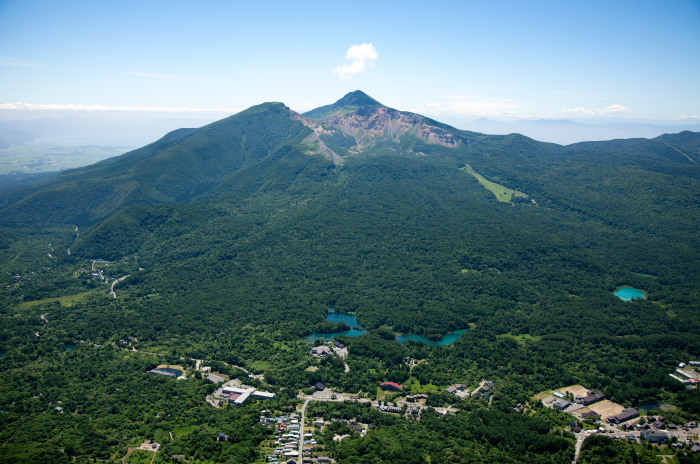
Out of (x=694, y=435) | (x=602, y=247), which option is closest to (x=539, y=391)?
(x=694, y=435)

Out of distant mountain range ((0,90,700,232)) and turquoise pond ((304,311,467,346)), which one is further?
distant mountain range ((0,90,700,232))

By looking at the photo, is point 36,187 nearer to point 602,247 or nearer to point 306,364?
point 306,364

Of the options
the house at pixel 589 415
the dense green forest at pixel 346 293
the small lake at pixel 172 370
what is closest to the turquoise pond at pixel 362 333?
the dense green forest at pixel 346 293

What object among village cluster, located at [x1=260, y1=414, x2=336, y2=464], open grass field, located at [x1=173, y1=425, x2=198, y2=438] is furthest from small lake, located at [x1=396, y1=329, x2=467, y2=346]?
open grass field, located at [x1=173, y1=425, x2=198, y2=438]

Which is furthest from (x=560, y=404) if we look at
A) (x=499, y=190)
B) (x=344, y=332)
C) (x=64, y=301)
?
(x=499, y=190)

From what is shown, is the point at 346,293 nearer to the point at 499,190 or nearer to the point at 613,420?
the point at 613,420

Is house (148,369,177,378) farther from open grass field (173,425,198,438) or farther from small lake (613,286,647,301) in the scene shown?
small lake (613,286,647,301)
